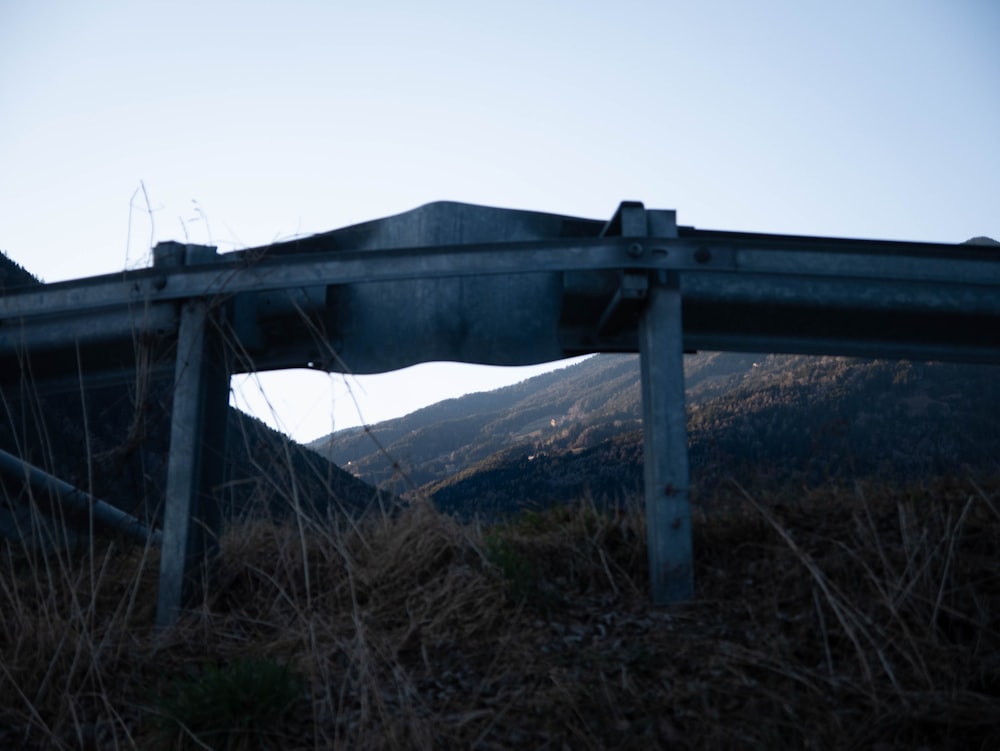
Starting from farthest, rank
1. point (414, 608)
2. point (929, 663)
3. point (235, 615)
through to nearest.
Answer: point (235, 615)
point (414, 608)
point (929, 663)

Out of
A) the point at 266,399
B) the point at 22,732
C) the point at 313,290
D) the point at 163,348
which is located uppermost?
the point at 313,290

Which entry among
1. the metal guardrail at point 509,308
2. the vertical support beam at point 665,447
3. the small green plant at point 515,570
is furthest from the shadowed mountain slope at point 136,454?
the vertical support beam at point 665,447

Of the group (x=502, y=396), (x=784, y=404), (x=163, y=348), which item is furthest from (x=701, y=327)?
(x=502, y=396)

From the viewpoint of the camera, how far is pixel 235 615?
4.50 metres

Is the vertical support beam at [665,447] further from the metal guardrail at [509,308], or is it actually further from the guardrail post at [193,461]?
the guardrail post at [193,461]

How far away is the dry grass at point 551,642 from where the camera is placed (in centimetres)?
326

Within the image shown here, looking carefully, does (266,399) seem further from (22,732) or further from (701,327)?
(701,327)

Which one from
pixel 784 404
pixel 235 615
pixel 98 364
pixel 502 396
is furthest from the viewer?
pixel 502 396

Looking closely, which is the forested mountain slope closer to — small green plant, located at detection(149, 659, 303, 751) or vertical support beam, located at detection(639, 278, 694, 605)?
vertical support beam, located at detection(639, 278, 694, 605)

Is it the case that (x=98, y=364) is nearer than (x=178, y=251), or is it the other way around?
(x=178, y=251)

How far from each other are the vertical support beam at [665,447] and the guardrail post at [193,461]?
233 cm

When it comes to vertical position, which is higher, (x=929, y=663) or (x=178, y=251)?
(x=178, y=251)

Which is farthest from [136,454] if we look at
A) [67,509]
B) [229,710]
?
[229,710]

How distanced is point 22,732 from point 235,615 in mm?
1106
